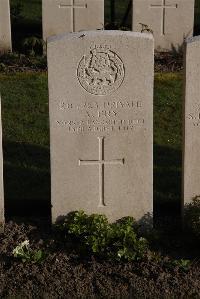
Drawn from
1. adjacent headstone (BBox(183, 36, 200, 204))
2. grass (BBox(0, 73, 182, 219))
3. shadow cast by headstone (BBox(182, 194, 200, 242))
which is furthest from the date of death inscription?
grass (BBox(0, 73, 182, 219))

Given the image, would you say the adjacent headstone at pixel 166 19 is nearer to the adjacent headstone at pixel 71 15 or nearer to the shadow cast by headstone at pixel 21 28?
the adjacent headstone at pixel 71 15

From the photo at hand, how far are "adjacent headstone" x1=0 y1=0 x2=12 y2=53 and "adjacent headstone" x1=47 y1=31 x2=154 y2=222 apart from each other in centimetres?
596

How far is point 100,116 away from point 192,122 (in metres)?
0.79

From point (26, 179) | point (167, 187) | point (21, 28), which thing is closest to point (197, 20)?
point (21, 28)

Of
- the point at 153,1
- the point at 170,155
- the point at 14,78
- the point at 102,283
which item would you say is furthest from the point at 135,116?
the point at 153,1

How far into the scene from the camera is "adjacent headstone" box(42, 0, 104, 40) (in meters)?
11.7

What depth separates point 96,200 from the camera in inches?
245

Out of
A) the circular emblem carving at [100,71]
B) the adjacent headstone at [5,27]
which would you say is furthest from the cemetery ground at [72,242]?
the adjacent headstone at [5,27]

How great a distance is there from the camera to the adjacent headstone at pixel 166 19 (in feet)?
38.8

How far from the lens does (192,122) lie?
6055mm

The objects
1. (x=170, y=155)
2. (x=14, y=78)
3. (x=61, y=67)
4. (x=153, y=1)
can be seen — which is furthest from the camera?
(x=153, y=1)

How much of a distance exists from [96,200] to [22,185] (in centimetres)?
137

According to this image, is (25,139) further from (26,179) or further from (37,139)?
(26,179)

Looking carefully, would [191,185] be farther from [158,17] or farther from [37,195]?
[158,17]
